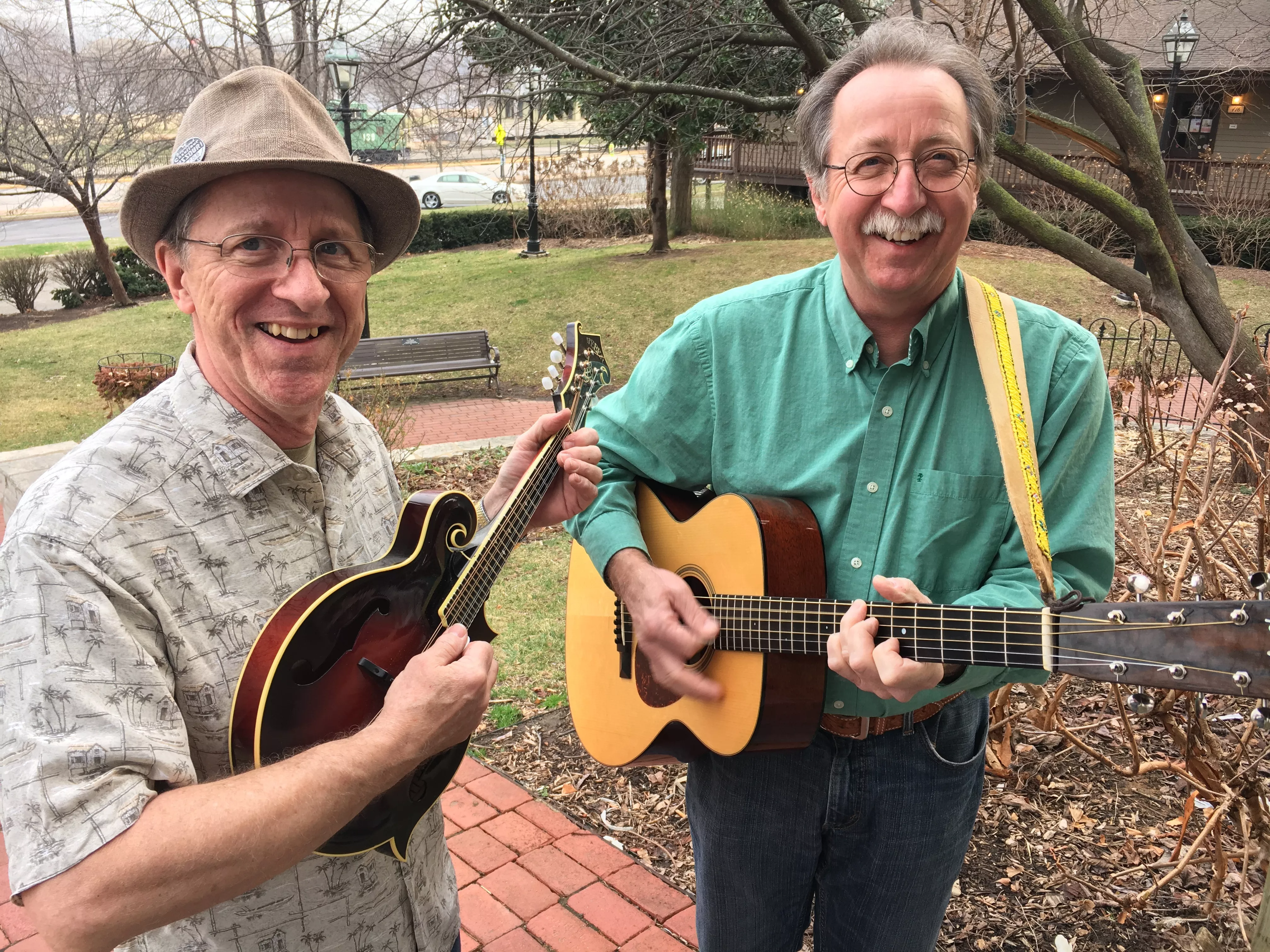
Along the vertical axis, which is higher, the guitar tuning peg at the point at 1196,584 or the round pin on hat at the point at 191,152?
the round pin on hat at the point at 191,152

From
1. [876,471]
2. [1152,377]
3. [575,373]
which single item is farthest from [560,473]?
[1152,377]

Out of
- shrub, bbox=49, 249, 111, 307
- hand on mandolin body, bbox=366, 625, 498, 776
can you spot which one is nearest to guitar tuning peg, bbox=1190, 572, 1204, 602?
hand on mandolin body, bbox=366, 625, 498, 776

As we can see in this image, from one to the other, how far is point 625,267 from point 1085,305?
8203 mm

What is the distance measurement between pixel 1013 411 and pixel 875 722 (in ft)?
2.40

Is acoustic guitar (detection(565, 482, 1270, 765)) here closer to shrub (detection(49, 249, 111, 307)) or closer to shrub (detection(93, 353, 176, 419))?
shrub (detection(93, 353, 176, 419))

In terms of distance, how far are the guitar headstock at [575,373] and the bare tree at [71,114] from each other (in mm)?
13431

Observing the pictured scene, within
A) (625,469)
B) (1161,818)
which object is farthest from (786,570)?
(1161,818)

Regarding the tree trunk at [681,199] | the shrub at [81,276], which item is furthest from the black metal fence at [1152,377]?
the shrub at [81,276]

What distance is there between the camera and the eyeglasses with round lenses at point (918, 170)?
1935mm

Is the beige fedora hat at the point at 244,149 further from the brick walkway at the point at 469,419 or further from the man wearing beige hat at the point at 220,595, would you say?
the brick walkway at the point at 469,419

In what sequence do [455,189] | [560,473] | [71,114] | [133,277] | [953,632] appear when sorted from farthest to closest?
[455,189] < [133,277] < [71,114] < [560,473] < [953,632]

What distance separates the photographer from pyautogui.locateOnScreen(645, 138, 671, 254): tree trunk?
18.2 m

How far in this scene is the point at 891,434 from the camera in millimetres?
2039

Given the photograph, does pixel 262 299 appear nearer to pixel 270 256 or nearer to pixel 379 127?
pixel 270 256
